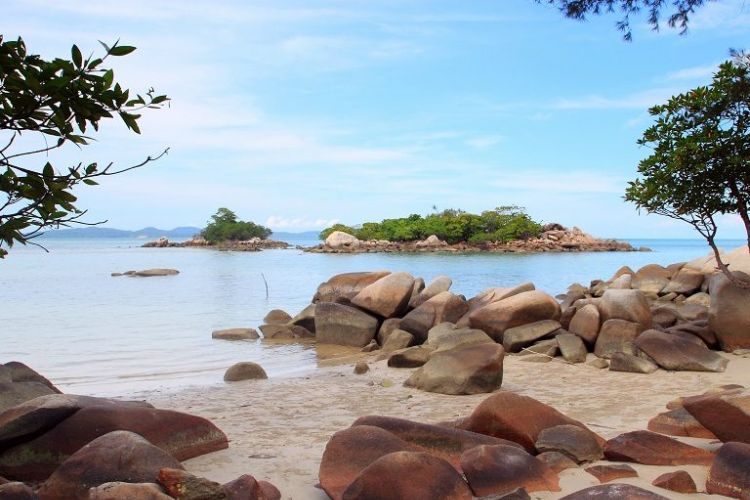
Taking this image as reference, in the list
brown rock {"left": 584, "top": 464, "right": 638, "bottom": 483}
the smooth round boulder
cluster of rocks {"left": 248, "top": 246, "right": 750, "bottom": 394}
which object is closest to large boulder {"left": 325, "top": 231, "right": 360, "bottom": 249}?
cluster of rocks {"left": 248, "top": 246, "right": 750, "bottom": 394}

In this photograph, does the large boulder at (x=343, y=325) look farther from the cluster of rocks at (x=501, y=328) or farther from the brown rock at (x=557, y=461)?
the brown rock at (x=557, y=461)

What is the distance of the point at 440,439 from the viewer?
15.8ft

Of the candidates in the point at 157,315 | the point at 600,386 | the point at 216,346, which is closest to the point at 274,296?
the point at 157,315

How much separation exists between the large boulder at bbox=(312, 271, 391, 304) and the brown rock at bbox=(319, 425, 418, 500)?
11890mm

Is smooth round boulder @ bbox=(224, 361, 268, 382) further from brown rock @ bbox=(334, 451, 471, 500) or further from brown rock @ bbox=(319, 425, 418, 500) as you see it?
brown rock @ bbox=(334, 451, 471, 500)

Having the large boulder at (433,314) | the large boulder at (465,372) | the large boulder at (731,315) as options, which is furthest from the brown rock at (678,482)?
the large boulder at (433,314)

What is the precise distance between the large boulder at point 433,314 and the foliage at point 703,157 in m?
4.75

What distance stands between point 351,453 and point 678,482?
1976mm

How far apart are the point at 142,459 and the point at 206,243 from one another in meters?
93.3

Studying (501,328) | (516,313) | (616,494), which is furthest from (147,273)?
(616,494)

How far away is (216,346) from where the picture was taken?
1410 centimetres

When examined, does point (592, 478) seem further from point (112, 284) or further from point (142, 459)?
point (112, 284)

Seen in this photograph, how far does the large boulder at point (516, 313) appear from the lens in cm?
1153

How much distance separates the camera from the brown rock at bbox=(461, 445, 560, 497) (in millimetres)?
4133
